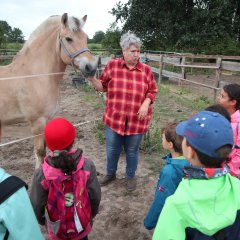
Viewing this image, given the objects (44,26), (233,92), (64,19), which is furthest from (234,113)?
(44,26)

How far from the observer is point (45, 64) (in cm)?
320

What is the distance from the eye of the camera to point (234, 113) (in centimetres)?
225

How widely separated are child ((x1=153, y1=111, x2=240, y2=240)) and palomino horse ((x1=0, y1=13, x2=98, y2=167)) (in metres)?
2.13

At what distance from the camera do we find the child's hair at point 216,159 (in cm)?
112

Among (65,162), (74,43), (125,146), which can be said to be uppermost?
(74,43)

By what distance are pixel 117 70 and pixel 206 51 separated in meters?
17.3

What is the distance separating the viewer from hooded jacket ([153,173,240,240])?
1.04 meters

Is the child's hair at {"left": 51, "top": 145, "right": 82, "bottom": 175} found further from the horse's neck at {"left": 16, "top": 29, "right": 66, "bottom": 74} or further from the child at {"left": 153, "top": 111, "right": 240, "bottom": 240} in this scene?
the horse's neck at {"left": 16, "top": 29, "right": 66, "bottom": 74}

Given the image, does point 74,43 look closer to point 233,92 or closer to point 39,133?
point 39,133

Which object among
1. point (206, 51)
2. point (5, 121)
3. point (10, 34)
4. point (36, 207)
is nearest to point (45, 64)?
point (5, 121)

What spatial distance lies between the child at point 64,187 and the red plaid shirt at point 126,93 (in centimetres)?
110

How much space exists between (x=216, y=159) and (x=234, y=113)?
126 cm

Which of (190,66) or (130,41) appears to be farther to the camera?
(190,66)

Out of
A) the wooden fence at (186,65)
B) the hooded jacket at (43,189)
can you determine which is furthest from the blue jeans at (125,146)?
the wooden fence at (186,65)
